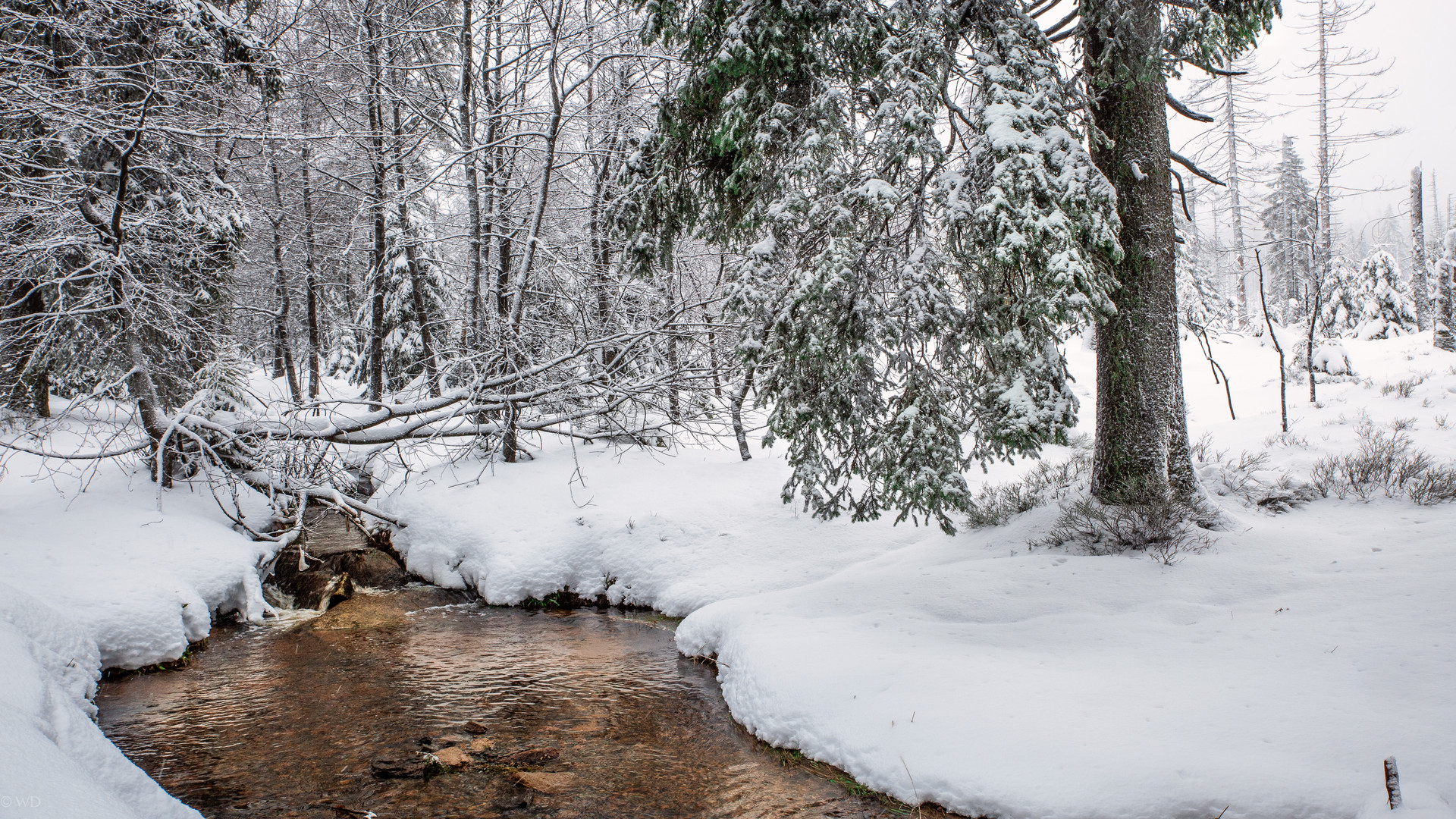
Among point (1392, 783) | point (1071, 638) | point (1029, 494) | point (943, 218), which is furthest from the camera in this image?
point (1029, 494)

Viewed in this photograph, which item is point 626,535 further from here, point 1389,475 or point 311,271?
point 311,271

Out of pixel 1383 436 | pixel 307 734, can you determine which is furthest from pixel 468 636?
pixel 1383 436

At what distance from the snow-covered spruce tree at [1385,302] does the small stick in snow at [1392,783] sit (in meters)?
32.9

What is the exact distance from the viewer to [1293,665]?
4473mm

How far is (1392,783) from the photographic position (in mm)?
3193

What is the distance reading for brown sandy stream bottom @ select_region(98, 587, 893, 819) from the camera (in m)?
4.66

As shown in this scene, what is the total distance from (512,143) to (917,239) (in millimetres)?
8414

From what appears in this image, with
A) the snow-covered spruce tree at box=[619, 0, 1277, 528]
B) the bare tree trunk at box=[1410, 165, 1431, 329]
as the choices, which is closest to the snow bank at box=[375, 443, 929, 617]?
the snow-covered spruce tree at box=[619, 0, 1277, 528]

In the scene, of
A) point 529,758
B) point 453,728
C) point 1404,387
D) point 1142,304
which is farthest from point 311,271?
point 1404,387

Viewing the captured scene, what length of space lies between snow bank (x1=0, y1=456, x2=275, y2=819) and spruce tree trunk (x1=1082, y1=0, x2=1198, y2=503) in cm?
735

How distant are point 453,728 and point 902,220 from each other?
6.11m

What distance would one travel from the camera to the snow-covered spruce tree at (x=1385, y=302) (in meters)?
27.5

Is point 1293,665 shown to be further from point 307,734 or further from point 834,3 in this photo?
point 307,734

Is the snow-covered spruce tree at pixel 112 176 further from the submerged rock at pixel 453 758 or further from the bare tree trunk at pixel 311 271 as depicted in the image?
the bare tree trunk at pixel 311 271
